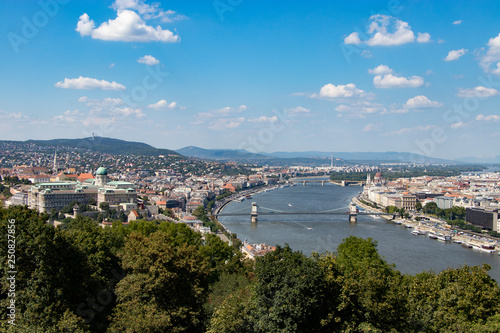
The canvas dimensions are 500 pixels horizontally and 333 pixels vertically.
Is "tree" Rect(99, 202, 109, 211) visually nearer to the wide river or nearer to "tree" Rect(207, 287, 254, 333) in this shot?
the wide river

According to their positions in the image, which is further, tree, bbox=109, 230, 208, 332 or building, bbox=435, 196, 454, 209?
building, bbox=435, 196, 454, 209

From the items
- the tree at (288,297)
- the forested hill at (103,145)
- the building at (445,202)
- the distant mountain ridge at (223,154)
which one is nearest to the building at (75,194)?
the tree at (288,297)

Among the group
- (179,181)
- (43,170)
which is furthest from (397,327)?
(179,181)

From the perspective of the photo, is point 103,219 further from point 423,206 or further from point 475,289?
point 423,206

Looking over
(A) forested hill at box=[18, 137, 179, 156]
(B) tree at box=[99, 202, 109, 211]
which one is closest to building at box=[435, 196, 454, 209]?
(B) tree at box=[99, 202, 109, 211]

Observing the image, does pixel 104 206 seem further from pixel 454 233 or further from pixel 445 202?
pixel 445 202

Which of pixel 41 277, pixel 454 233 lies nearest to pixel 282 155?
Result: pixel 454 233

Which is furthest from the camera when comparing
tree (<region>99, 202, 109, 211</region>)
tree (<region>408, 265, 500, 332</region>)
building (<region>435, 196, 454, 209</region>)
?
building (<region>435, 196, 454, 209</region>)

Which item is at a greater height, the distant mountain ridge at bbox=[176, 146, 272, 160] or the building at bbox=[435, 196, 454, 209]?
the distant mountain ridge at bbox=[176, 146, 272, 160]
